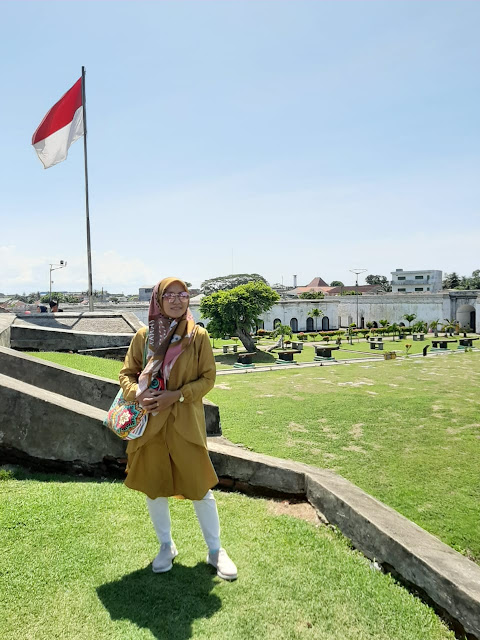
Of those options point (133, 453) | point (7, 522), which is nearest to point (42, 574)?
point (7, 522)

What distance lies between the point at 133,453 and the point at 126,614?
0.79 metres

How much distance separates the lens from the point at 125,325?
432 inches

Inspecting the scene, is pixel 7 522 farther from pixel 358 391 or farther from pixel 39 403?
pixel 358 391

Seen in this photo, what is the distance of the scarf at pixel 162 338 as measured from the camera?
102 inches

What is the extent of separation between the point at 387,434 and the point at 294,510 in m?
5.22

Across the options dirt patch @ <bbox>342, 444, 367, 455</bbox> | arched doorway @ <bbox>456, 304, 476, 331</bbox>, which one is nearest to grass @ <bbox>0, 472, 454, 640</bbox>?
dirt patch @ <bbox>342, 444, 367, 455</bbox>

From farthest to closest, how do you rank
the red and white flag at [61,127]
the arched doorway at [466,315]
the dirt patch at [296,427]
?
the arched doorway at [466,315]
the red and white flag at [61,127]
the dirt patch at [296,427]

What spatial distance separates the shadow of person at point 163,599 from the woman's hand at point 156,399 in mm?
910

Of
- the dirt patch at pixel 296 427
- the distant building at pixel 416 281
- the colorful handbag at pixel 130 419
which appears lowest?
the dirt patch at pixel 296 427

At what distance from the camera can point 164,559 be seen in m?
2.53

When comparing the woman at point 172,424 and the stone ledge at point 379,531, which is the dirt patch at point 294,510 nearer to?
the stone ledge at point 379,531

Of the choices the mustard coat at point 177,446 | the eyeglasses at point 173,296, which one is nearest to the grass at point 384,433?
the mustard coat at point 177,446

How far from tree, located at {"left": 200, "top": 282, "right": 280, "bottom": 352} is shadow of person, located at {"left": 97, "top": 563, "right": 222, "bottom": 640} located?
83.9 ft

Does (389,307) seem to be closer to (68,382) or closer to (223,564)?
(68,382)
